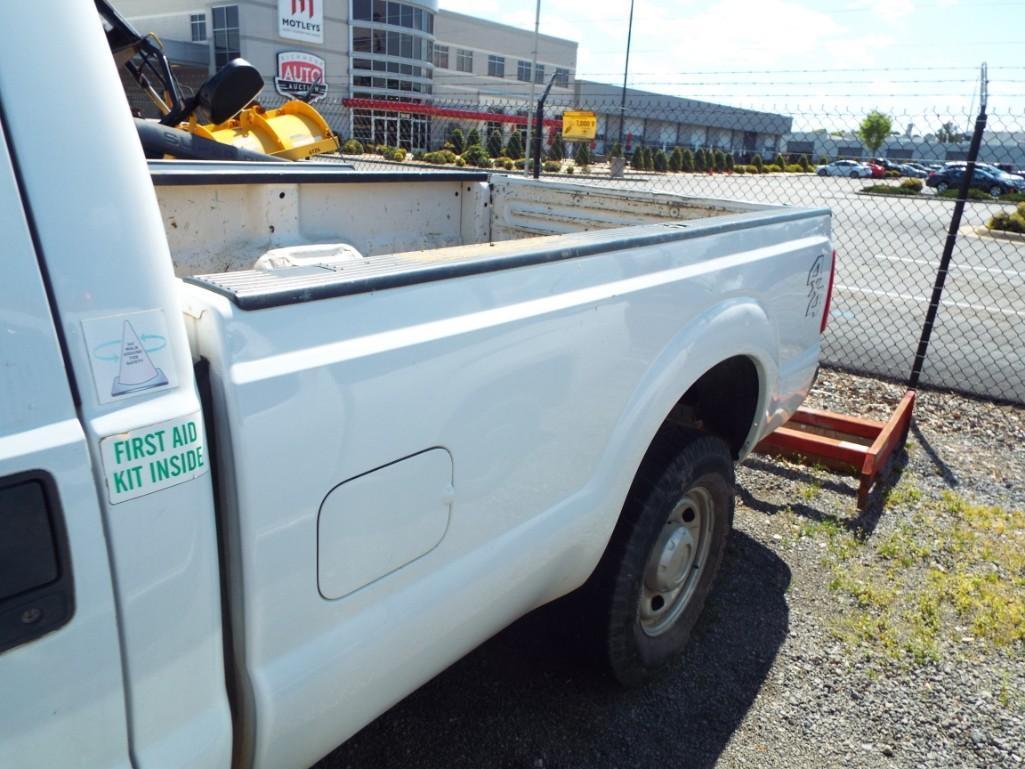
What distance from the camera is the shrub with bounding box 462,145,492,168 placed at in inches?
1370

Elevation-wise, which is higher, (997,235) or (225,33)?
(225,33)

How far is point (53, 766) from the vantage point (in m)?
1.15

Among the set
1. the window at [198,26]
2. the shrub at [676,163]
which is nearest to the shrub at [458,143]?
the shrub at [676,163]

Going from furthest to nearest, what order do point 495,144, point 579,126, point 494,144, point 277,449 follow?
point 495,144 < point 494,144 < point 579,126 < point 277,449

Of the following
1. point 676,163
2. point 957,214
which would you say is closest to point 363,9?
point 676,163

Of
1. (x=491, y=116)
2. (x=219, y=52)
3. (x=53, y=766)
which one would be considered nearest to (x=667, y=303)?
(x=53, y=766)

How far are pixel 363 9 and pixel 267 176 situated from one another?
2102 inches

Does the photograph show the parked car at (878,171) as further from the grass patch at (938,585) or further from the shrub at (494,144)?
the grass patch at (938,585)

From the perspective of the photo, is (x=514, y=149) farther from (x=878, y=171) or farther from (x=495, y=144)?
(x=878, y=171)

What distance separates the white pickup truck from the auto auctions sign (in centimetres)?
4895

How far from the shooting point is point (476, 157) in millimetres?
35969

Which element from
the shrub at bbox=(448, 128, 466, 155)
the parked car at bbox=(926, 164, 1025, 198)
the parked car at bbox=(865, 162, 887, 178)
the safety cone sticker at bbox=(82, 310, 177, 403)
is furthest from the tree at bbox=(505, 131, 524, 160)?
the safety cone sticker at bbox=(82, 310, 177, 403)

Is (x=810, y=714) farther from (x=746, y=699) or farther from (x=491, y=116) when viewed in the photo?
(x=491, y=116)

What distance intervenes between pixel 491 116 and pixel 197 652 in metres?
44.8
